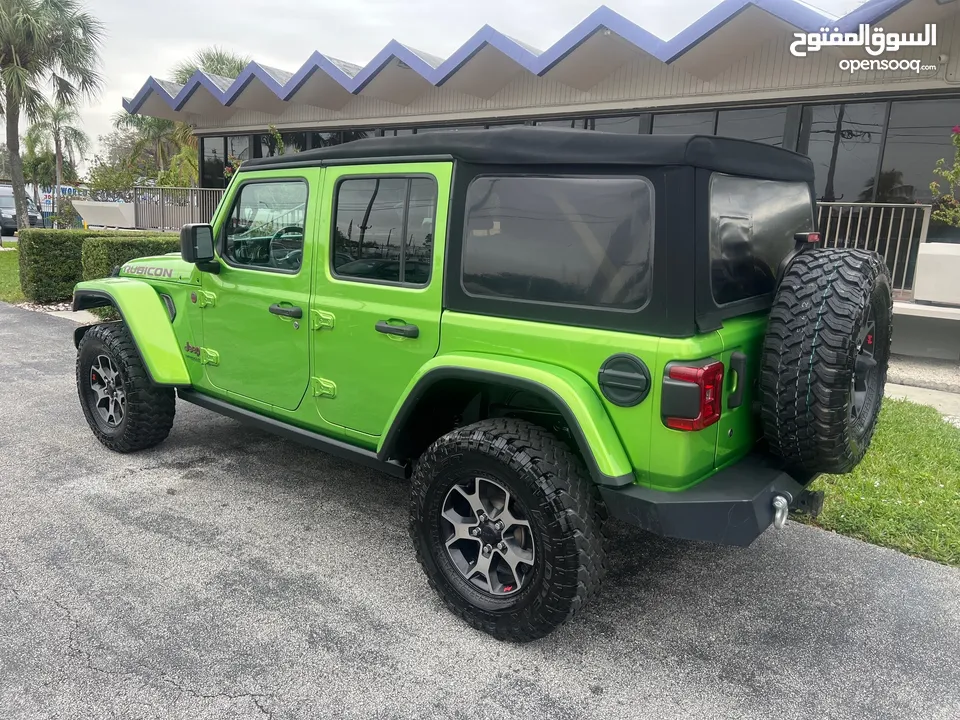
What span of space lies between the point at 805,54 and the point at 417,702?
382 inches

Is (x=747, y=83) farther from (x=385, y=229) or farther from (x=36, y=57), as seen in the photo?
(x=36, y=57)

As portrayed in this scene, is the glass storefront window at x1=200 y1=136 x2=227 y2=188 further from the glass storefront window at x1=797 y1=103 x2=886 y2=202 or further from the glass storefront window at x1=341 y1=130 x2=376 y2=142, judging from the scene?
the glass storefront window at x1=797 y1=103 x2=886 y2=202

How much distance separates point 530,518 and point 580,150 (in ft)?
4.36

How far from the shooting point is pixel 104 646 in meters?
2.63

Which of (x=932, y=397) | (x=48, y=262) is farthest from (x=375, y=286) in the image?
(x=48, y=262)

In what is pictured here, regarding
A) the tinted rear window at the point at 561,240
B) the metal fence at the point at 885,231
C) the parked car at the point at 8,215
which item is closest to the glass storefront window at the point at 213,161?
the parked car at the point at 8,215

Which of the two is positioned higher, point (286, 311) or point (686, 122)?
point (686, 122)

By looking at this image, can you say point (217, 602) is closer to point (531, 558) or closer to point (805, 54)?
point (531, 558)

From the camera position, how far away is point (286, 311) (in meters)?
3.54

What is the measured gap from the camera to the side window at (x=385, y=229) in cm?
303

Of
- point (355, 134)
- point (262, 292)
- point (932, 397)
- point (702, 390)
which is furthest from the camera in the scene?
point (355, 134)

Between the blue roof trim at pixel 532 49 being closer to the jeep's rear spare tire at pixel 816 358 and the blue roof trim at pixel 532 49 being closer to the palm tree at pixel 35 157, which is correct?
the jeep's rear spare tire at pixel 816 358

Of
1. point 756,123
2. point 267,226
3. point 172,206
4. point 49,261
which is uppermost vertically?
point 756,123

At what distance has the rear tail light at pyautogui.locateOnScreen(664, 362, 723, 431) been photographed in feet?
7.64
